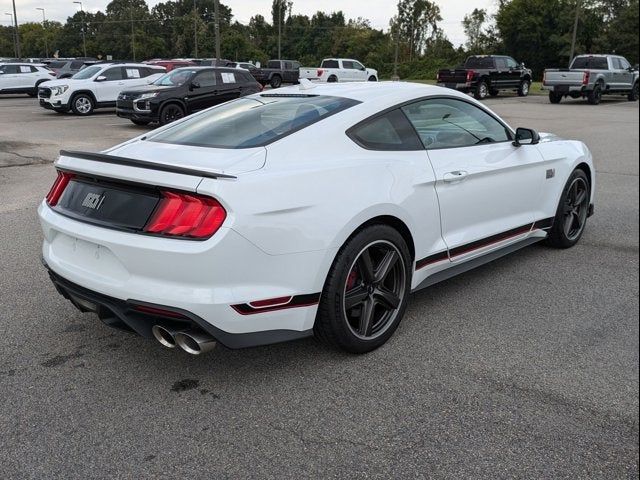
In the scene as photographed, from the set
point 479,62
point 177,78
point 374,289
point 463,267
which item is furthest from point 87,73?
point 374,289

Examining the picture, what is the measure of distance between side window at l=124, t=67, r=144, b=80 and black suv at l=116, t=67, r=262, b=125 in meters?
4.58

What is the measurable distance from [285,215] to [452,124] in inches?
72.0

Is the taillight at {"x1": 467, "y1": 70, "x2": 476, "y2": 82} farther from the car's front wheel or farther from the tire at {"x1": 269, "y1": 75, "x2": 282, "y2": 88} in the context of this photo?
the car's front wheel

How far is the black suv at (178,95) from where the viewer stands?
51.1ft

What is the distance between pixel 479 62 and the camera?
93.7ft

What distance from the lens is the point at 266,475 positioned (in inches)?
97.7

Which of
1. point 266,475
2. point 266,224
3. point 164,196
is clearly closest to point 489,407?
point 266,475

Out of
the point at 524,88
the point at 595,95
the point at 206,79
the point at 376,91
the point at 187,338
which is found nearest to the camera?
the point at 187,338

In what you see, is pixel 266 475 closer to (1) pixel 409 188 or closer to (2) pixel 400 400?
(2) pixel 400 400

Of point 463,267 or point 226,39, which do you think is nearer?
point 463,267

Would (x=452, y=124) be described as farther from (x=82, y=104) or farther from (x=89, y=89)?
(x=82, y=104)

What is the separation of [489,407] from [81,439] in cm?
192

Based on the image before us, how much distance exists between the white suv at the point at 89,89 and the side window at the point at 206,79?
4428 mm

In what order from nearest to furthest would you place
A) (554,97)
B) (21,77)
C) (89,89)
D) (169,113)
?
(169,113), (89,89), (554,97), (21,77)
